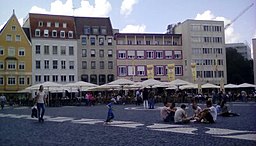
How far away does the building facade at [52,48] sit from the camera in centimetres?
7026

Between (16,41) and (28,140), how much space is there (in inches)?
2380

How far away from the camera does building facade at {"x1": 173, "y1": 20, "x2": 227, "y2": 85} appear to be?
7769cm

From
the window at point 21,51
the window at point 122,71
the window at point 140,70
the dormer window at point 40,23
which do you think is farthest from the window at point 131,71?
the window at point 21,51

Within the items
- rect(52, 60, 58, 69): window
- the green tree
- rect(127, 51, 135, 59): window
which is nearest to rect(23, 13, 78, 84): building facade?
rect(52, 60, 58, 69): window

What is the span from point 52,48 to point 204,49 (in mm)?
31443

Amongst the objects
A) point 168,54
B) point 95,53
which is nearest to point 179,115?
point 95,53

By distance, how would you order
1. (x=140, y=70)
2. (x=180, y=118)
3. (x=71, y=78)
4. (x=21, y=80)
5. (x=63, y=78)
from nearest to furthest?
(x=180, y=118) → (x=21, y=80) → (x=63, y=78) → (x=71, y=78) → (x=140, y=70)

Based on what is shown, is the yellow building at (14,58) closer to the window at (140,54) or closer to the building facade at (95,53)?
the building facade at (95,53)

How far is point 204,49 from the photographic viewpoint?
260 ft

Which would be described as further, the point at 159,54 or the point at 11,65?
the point at 159,54

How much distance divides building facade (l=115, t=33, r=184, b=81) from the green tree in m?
16.1

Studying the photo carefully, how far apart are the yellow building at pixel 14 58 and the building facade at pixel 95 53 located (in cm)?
1017

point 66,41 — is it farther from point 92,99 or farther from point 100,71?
point 92,99

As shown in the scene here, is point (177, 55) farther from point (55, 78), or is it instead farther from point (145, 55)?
point (55, 78)
